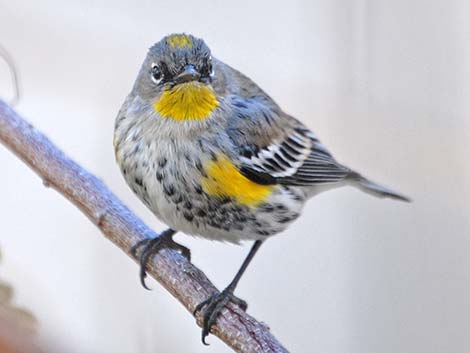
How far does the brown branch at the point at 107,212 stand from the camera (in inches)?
58.5

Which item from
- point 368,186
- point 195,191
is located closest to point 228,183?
point 195,191

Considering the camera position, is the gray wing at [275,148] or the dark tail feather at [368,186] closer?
the gray wing at [275,148]

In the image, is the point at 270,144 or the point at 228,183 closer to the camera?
the point at 228,183

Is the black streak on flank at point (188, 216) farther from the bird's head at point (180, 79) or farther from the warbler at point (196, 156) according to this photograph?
the bird's head at point (180, 79)

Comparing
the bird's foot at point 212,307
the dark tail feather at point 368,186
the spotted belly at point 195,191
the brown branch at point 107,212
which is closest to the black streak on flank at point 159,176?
the spotted belly at point 195,191

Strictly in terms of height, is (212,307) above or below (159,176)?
below

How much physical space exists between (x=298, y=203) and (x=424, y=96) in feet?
3.43

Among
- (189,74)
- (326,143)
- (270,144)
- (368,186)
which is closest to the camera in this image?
(189,74)

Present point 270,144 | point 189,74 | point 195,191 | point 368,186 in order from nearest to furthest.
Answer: point 189,74 → point 195,191 → point 270,144 → point 368,186

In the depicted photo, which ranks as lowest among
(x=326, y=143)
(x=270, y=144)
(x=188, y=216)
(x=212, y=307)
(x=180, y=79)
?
(x=212, y=307)

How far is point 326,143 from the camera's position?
9.10 feet

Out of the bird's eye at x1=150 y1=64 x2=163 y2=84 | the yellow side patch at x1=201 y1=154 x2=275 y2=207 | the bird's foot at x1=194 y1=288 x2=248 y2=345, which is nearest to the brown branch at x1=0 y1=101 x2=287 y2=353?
the bird's foot at x1=194 y1=288 x2=248 y2=345

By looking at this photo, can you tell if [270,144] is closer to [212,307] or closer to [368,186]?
[368,186]

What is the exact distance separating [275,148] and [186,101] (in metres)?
0.35
